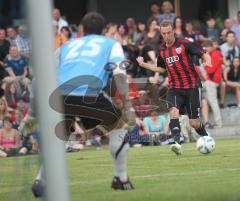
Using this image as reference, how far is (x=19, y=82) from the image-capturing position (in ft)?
72.0

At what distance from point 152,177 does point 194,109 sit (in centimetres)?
452

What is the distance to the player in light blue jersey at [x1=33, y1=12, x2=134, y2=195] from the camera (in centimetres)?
1005

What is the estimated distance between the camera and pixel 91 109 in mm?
10391

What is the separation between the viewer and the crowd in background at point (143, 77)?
20.5 m

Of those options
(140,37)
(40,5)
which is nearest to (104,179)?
(40,5)

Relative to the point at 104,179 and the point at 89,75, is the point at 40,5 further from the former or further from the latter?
the point at 104,179

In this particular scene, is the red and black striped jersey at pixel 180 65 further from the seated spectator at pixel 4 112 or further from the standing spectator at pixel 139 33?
the standing spectator at pixel 139 33

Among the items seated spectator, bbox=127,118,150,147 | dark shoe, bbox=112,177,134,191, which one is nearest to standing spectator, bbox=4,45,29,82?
seated spectator, bbox=127,118,150,147

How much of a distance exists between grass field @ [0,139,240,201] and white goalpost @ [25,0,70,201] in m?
2.70

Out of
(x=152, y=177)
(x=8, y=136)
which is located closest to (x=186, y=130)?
Answer: (x=8, y=136)

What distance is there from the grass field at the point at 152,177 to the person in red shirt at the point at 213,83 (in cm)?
580

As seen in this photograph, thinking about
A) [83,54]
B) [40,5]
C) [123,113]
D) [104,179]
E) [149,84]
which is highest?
[40,5]

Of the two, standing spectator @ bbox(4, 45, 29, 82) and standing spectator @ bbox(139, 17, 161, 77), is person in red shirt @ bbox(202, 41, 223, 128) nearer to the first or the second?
standing spectator @ bbox(139, 17, 161, 77)

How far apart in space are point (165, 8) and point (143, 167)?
35.6ft
